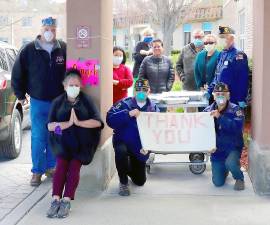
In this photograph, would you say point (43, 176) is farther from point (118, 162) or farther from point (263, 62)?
point (263, 62)

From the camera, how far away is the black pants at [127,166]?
675 cm

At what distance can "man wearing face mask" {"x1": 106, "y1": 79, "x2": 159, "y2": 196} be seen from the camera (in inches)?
266

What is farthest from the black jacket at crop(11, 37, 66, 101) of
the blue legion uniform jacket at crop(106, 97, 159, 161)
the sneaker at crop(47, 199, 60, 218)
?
the sneaker at crop(47, 199, 60, 218)

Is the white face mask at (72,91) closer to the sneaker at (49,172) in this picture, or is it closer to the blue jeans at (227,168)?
the sneaker at (49,172)

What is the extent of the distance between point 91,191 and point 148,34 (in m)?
4.44

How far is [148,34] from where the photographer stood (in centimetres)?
1041

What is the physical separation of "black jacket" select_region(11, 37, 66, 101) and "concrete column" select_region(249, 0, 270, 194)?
247 cm

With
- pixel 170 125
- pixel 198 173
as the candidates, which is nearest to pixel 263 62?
pixel 170 125

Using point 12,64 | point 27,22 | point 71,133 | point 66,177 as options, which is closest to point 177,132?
point 71,133

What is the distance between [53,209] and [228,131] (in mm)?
2376

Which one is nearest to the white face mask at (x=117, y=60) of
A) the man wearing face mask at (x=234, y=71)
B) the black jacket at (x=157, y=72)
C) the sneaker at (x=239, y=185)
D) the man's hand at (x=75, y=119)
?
the black jacket at (x=157, y=72)

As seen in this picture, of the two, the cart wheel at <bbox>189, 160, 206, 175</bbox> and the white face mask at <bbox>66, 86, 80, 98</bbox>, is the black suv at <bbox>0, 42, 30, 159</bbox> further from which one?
the cart wheel at <bbox>189, 160, 206, 175</bbox>

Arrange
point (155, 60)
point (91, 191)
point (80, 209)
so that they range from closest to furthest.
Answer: point (80, 209) < point (91, 191) < point (155, 60)

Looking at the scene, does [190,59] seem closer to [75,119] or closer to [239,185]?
[239,185]
